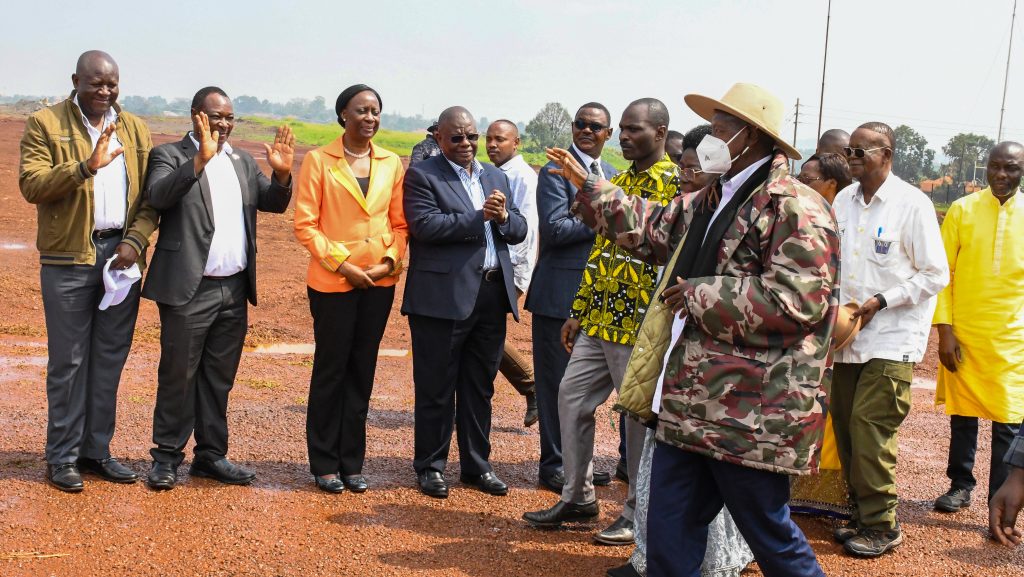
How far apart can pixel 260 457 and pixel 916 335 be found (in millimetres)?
4129

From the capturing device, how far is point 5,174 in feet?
79.9

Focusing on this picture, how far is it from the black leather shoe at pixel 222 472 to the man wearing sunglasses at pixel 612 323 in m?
1.80

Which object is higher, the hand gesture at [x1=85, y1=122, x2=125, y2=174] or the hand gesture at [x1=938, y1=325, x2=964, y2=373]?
the hand gesture at [x1=85, y1=122, x2=125, y2=174]

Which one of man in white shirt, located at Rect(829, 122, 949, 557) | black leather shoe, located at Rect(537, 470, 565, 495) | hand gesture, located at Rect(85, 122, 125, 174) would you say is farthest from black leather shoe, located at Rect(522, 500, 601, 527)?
hand gesture, located at Rect(85, 122, 125, 174)

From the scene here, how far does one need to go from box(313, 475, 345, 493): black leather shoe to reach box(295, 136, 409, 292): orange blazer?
1.14 metres

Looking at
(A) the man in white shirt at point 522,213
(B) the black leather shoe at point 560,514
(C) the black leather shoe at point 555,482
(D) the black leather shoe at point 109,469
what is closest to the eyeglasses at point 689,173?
(B) the black leather shoe at point 560,514

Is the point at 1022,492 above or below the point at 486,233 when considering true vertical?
below

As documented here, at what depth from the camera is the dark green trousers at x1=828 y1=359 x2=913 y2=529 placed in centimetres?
560

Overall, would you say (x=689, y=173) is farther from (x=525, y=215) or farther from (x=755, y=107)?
(x=525, y=215)

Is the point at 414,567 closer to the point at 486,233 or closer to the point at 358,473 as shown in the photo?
the point at 358,473

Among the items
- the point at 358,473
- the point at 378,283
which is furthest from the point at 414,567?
the point at 378,283

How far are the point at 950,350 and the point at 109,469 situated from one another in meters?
5.18

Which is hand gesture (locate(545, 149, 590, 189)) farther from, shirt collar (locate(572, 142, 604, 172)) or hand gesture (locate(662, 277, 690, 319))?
shirt collar (locate(572, 142, 604, 172))

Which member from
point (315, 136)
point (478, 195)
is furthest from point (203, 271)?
Answer: point (315, 136)
